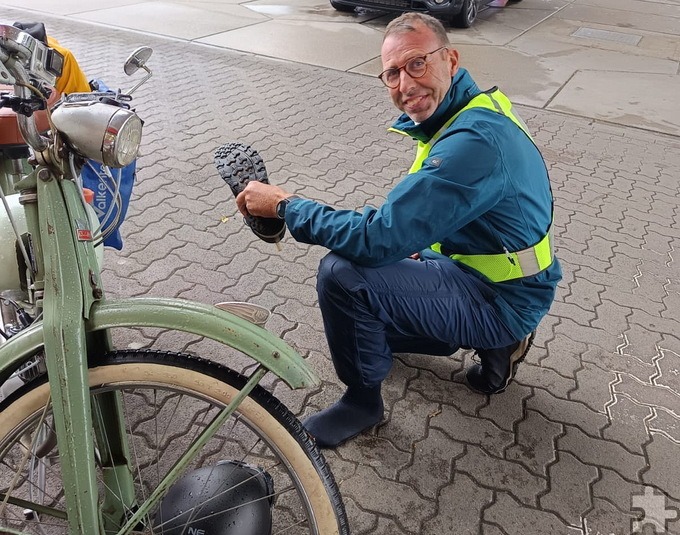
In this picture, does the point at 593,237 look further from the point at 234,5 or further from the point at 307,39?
the point at 234,5

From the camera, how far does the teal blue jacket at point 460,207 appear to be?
181 centimetres

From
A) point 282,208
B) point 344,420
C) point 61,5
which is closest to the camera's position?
point 282,208

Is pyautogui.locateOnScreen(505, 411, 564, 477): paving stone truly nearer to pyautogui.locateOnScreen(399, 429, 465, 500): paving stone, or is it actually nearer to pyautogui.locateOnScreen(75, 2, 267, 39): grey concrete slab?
pyautogui.locateOnScreen(399, 429, 465, 500): paving stone

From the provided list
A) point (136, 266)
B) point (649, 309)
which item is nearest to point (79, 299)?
point (136, 266)

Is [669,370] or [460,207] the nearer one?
[460,207]

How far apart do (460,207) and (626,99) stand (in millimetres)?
5989

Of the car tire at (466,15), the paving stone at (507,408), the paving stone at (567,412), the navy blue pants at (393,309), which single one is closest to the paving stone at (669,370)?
the paving stone at (567,412)

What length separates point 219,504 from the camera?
5.50ft

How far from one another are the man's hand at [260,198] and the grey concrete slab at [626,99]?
5.28 metres

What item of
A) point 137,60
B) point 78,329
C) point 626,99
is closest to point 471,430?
point 78,329

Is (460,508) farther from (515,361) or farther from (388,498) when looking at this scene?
(515,361)

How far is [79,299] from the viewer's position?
1.30 meters

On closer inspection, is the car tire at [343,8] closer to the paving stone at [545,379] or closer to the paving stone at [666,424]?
the paving stone at [545,379]

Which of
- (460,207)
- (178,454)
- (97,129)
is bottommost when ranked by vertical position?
(178,454)
